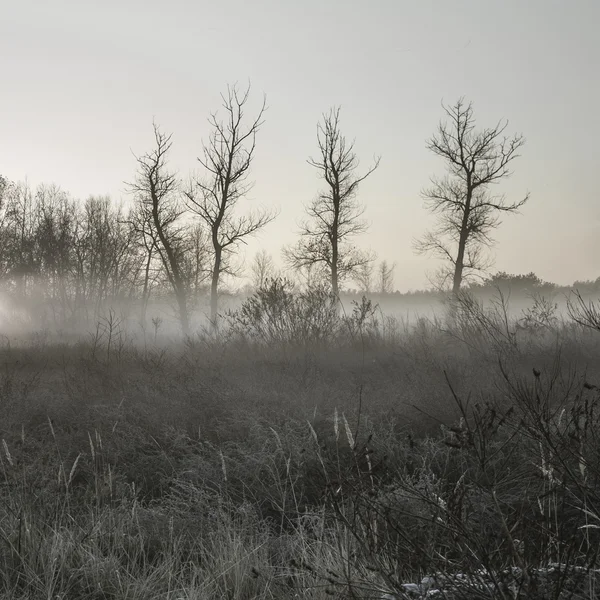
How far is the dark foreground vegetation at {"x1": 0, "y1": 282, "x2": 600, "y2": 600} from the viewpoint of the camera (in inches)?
88.5

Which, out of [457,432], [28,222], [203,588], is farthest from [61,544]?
[28,222]

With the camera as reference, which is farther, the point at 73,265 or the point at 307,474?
the point at 73,265

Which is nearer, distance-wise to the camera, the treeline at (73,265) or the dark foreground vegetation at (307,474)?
the dark foreground vegetation at (307,474)

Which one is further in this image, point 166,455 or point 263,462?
point 166,455

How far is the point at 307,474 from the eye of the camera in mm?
4973

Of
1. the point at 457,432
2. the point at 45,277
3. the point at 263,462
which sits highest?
the point at 45,277

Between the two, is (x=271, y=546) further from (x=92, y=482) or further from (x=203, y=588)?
(x=92, y=482)

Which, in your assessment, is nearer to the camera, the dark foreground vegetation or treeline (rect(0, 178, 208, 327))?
the dark foreground vegetation

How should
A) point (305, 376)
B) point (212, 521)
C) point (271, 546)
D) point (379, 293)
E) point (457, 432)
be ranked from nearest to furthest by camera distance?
point (457, 432) → point (271, 546) → point (212, 521) → point (305, 376) → point (379, 293)

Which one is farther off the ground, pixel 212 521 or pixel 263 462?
pixel 263 462

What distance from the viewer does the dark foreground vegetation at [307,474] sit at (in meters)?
2.25

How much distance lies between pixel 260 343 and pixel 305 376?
4472 mm

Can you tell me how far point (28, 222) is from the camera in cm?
3541

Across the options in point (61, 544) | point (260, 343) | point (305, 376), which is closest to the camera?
point (61, 544)
